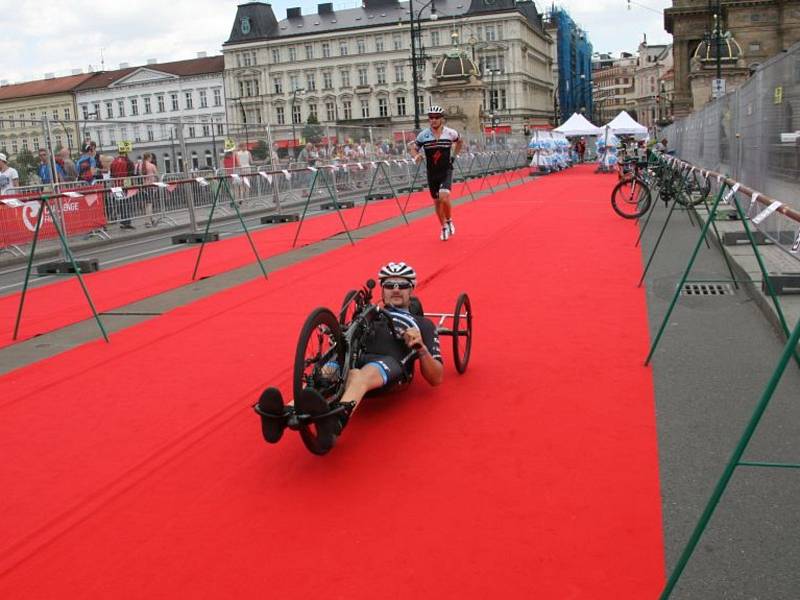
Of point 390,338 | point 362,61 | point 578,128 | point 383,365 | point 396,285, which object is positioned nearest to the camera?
point 383,365

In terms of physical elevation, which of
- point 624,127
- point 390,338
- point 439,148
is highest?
point 624,127

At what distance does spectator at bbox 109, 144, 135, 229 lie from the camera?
58.2ft

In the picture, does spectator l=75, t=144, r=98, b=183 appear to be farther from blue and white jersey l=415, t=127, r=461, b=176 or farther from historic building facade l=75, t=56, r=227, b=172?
historic building facade l=75, t=56, r=227, b=172

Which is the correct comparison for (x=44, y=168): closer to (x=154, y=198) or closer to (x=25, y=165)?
(x=25, y=165)

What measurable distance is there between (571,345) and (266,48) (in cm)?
11442

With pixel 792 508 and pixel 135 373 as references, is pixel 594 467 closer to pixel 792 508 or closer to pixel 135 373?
pixel 792 508

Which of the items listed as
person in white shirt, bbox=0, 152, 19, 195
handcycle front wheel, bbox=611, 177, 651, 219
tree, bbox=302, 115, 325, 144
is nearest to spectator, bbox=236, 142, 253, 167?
tree, bbox=302, 115, 325, 144

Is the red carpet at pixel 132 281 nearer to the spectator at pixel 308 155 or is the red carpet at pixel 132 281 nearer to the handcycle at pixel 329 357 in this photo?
the handcycle at pixel 329 357

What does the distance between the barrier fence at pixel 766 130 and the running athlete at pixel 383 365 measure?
4.64m

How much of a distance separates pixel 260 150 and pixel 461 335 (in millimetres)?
18838

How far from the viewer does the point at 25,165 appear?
15.5 meters

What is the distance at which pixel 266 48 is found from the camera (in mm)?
114625

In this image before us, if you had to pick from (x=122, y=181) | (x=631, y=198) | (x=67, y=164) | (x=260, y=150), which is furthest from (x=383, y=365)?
(x=260, y=150)

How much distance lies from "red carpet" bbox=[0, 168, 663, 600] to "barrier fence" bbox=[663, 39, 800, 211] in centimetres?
275
